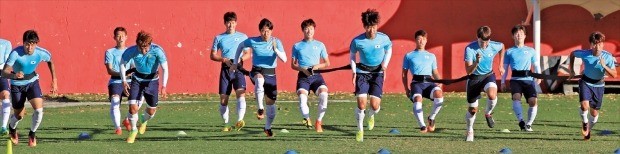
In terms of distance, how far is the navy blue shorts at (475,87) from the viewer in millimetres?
18953

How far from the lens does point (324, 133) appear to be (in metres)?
20.0

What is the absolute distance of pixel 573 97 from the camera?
30.6 meters

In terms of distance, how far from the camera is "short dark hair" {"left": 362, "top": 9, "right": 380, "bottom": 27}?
61.3 feet

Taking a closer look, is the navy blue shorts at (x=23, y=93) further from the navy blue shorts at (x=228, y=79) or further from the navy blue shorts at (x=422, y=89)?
the navy blue shorts at (x=422, y=89)

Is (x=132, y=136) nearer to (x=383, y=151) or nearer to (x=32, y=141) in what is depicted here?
(x=32, y=141)

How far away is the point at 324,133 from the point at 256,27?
42.2 ft

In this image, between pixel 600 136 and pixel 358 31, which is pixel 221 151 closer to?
pixel 600 136

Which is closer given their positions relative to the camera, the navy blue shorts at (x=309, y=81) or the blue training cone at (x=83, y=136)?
the blue training cone at (x=83, y=136)

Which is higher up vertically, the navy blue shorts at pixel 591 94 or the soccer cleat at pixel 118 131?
the navy blue shorts at pixel 591 94

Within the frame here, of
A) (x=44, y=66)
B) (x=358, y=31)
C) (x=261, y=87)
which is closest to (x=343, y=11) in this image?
(x=358, y=31)

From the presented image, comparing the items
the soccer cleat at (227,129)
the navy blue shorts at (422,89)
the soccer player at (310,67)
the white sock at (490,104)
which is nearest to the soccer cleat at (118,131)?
the soccer cleat at (227,129)

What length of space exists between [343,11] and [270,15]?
5.16ft

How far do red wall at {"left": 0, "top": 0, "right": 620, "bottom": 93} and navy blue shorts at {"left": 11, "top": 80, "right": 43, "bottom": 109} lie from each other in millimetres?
14158

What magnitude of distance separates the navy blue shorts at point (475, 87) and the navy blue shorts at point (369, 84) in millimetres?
1107
